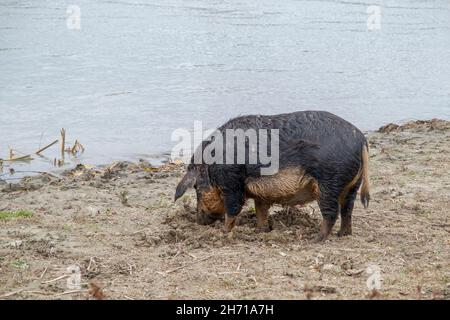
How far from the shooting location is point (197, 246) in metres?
6.97

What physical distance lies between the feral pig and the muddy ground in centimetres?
32

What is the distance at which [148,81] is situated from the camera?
15.1 meters

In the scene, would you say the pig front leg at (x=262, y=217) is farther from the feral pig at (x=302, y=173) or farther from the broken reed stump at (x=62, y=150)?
the broken reed stump at (x=62, y=150)

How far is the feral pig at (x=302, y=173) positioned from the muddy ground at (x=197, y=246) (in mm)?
321

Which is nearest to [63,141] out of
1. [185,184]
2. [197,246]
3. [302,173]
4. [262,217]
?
[185,184]

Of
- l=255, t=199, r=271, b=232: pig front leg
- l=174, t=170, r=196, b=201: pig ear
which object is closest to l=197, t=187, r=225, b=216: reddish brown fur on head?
l=174, t=170, r=196, b=201: pig ear

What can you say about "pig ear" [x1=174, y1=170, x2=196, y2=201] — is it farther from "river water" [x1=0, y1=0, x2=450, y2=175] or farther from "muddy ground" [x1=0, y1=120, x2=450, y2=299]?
"river water" [x1=0, y1=0, x2=450, y2=175]

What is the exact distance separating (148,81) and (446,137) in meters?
6.05

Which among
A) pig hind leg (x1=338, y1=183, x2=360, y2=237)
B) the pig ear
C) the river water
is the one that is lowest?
pig hind leg (x1=338, y1=183, x2=360, y2=237)

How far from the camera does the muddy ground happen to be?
19.3 feet

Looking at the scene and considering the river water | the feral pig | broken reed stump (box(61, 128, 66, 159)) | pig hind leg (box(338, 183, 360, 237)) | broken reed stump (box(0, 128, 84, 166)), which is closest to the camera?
the feral pig

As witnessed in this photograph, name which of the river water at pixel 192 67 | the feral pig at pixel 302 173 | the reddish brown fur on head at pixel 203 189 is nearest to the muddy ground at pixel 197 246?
the reddish brown fur on head at pixel 203 189

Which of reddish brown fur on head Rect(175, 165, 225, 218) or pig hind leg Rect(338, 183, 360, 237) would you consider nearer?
pig hind leg Rect(338, 183, 360, 237)
